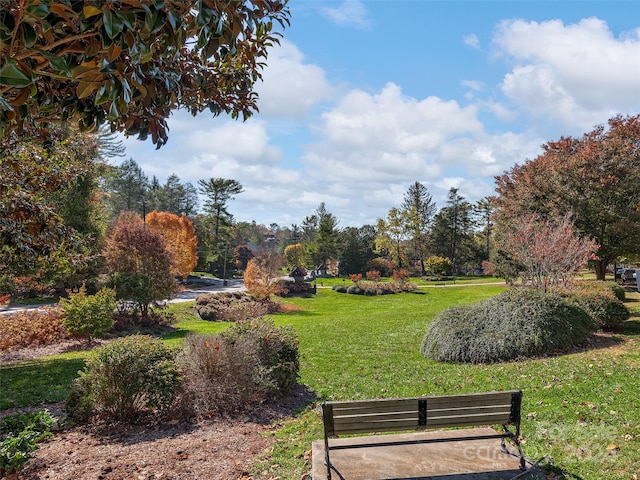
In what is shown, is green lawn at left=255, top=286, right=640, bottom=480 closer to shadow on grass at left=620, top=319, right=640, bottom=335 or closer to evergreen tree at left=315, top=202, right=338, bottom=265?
shadow on grass at left=620, top=319, right=640, bottom=335

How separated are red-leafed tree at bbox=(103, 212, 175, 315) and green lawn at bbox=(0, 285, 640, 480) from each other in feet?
22.7

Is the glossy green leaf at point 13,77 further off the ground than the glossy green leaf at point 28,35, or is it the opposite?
the glossy green leaf at point 28,35

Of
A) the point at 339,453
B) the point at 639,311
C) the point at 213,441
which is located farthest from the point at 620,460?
the point at 639,311

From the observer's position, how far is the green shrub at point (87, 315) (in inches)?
557

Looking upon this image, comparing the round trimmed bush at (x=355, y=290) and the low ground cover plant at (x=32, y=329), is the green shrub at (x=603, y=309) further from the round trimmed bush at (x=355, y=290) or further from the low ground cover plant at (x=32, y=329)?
the round trimmed bush at (x=355, y=290)

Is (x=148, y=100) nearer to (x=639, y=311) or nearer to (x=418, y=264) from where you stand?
(x=639, y=311)

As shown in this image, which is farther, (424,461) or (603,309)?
(603,309)

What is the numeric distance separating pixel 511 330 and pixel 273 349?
578 centimetres

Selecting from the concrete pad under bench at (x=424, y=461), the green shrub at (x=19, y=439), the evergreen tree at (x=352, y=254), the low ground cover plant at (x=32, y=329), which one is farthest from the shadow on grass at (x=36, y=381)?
the evergreen tree at (x=352, y=254)

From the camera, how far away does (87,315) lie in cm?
1426

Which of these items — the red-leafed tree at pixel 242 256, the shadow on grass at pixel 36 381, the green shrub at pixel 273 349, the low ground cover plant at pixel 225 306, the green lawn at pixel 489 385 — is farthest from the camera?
the red-leafed tree at pixel 242 256

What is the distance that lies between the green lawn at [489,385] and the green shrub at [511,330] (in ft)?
1.55

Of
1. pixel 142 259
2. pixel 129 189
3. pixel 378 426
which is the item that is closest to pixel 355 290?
pixel 142 259

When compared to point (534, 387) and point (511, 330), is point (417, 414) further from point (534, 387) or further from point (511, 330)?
point (511, 330)
